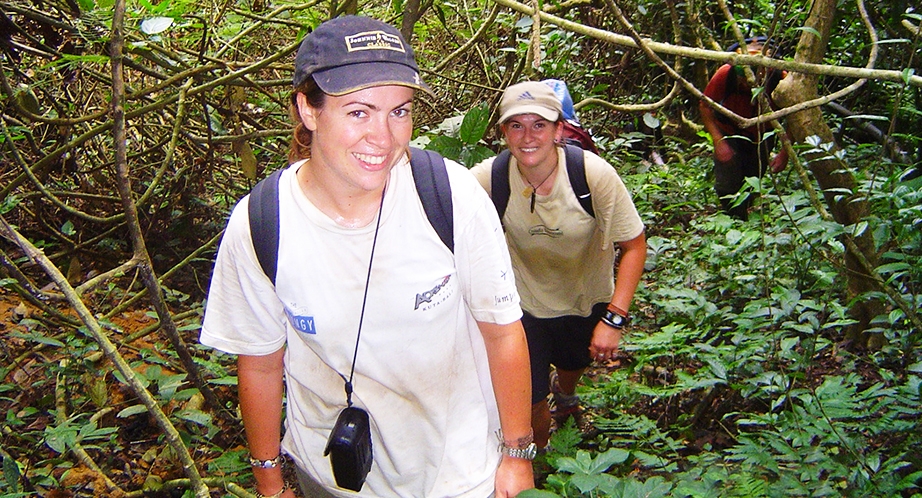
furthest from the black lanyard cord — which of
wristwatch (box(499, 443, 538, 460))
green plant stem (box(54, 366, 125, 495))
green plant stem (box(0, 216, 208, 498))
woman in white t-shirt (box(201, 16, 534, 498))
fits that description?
green plant stem (box(54, 366, 125, 495))

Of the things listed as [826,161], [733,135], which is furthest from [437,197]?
[733,135]

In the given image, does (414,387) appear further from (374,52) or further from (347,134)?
(374,52)

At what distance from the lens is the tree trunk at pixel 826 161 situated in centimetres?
331

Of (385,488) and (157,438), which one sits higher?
(385,488)

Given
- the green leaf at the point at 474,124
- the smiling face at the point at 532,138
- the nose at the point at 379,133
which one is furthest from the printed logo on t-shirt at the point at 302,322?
the green leaf at the point at 474,124

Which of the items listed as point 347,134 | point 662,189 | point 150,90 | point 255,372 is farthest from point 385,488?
point 662,189

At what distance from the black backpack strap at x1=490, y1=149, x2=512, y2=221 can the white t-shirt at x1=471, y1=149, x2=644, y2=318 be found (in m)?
0.02

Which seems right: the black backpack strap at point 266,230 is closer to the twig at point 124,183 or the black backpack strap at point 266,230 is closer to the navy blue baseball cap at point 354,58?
the navy blue baseball cap at point 354,58

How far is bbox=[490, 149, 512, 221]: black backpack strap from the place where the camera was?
3309mm

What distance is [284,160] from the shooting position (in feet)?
18.1

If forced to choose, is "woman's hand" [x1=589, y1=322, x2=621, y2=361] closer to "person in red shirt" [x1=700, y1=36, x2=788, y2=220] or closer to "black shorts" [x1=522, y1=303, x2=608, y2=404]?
"black shorts" [x1=522, y1=303, x2=608, y2=404]

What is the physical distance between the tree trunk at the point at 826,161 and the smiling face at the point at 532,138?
116 cm

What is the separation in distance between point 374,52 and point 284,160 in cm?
397

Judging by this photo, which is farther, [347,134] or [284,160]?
[284,160]
